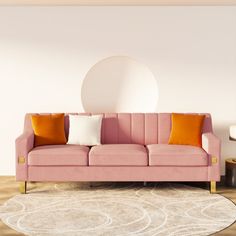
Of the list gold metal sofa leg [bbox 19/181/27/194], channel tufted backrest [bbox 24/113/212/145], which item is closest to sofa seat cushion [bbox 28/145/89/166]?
gold metal sofa leg [bbox 19/181/27/194]

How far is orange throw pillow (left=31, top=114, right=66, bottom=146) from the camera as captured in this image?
5.52 meters

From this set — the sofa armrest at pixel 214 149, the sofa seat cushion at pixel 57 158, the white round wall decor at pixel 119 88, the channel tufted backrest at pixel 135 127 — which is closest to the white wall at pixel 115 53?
the white round wall decor at pixel 119 88

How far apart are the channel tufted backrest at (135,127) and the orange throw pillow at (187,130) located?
0.63ft

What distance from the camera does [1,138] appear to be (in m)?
6.23

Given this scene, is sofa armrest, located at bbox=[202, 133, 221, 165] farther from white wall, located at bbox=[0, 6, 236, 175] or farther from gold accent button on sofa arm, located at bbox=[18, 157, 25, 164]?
gold accent button on sofa arm, located at bbox=[18, 157, 25, 164]

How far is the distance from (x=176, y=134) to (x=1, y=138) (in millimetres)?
2509

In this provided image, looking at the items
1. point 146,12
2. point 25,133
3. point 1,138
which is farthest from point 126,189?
point 146,12

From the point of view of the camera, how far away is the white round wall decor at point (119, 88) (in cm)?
642

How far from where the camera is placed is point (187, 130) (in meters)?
5.50

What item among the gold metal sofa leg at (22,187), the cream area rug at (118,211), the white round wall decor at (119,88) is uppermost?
the white round wall decor at (119,88)

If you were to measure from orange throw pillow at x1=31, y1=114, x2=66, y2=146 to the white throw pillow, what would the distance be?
150mm

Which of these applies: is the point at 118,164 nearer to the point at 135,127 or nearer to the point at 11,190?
the point at 135,127

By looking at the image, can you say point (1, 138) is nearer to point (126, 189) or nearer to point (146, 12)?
point (126, 189)

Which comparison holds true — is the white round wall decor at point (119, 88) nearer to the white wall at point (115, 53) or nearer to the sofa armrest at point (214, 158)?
the white wall at point (115, 53)
